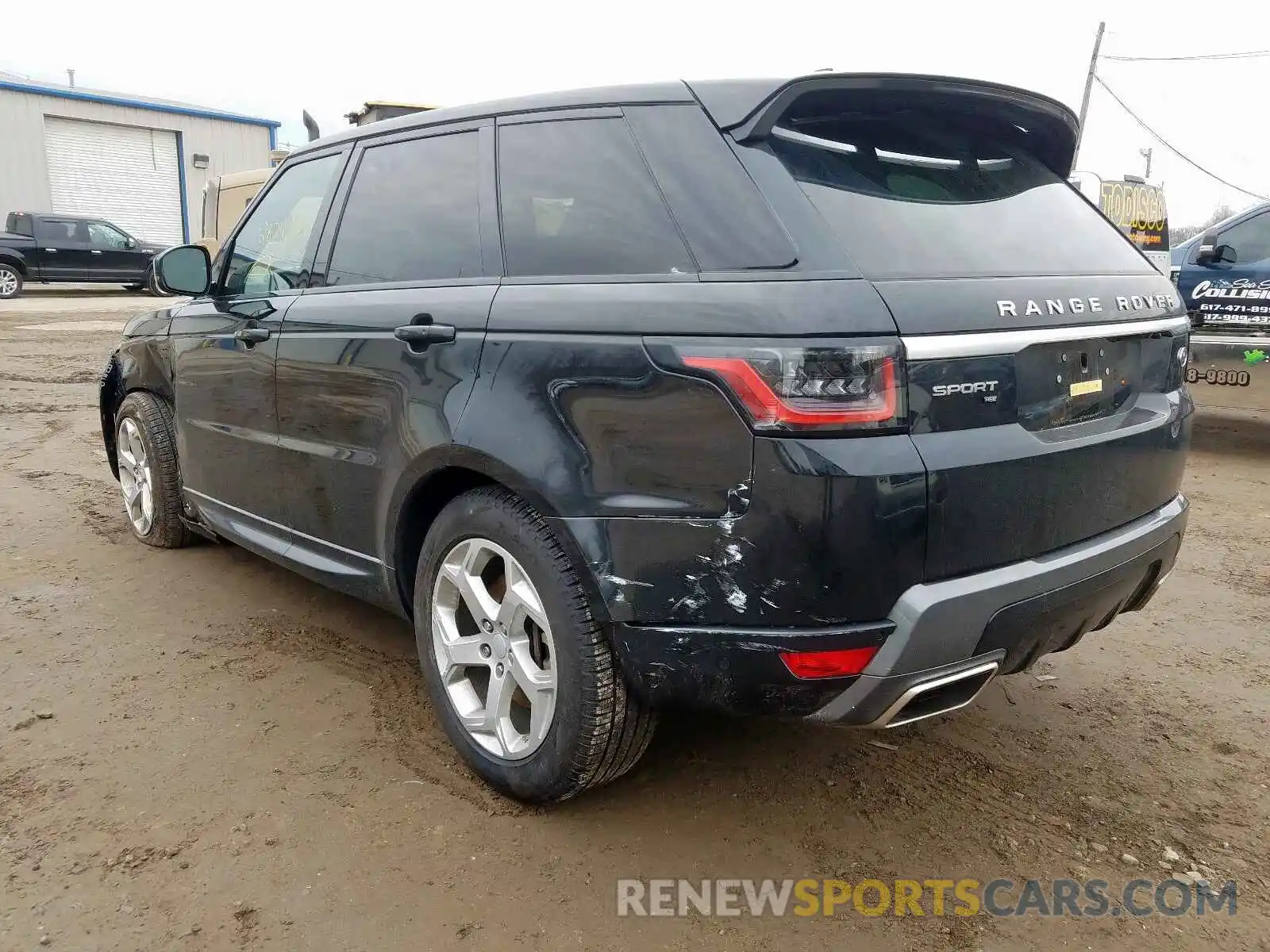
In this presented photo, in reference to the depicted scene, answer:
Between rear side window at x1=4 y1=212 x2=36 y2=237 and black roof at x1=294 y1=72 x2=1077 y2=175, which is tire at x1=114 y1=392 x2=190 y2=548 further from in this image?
rear side window at x1=4 y1=212 x2=36 y2=237

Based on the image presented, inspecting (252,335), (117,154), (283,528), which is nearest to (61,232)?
(117,154)

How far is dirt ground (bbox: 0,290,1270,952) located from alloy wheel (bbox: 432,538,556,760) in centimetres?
22

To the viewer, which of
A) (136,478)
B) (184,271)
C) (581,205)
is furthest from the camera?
(136,478)

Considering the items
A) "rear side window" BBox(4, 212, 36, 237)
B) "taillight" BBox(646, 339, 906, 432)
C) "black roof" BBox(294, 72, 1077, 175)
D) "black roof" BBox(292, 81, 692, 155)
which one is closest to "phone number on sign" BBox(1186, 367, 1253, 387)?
"black roof" BBox(294, 72, 1077, 175)

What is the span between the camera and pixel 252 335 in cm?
350

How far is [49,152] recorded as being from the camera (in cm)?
2717

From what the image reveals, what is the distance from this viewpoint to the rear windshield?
86.3 inches

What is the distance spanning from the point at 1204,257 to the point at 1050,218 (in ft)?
20.1

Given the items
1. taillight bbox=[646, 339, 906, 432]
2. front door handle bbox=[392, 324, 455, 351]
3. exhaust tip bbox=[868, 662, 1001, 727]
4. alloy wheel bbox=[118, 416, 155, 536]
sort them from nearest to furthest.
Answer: taillight bbox=[646, 339, 906, 432], exhaust tip bbox=[868, 662, 1001, 727], front door handle bbox=[392, 324, 455, 351], alloy wheel bbox=[118, 416, 155, 536]

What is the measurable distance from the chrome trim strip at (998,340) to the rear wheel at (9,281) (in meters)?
23.0

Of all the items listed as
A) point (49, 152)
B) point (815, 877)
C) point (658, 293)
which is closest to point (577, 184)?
point (658, 293)

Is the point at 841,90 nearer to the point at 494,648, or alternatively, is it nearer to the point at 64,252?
the point at 494,648

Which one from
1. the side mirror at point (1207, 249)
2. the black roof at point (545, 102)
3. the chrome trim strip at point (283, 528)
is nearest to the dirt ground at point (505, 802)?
the chrome trim strip at point (283, 528)

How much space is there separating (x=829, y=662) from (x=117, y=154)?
32502 mm
